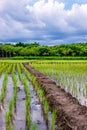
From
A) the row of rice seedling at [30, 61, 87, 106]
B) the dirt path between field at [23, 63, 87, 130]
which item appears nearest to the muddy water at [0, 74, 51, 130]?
the dirt path between field at [23, 63, 87, 130]

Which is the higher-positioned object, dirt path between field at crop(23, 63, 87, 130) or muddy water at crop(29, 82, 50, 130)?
dirt path between field at crop(23, 63, 87, 130)

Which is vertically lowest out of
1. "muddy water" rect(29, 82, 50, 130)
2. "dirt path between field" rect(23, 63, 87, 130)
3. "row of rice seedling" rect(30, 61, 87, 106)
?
"row of rice seedling" rect(30, 61, 87, 106)

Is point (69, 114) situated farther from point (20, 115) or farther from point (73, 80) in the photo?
point (73, 80)

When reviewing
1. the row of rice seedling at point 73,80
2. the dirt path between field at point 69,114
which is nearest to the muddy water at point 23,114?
the dirt path between field at point 69,114

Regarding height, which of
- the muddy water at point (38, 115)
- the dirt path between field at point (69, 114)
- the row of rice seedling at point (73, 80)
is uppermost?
the dirt path between field at point (69, 114)

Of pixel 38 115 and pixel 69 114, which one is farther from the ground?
pixel 69 114

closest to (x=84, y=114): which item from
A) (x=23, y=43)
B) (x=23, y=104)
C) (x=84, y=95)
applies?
(x=23, y=104)

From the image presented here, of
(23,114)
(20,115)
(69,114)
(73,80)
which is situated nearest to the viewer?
(69,114)

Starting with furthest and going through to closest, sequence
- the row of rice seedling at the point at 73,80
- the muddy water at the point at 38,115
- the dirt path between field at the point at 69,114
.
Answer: the row of rice seedling at the point at 73,80, the muddy water at the point at 38,115, the dirt path between field at the point at 69,114

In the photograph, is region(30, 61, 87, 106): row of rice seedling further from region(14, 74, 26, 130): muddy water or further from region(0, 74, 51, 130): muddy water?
region(14, 74, 26, 130): muddy water

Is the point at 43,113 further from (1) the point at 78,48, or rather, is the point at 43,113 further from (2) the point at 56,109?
(1) the point at 78,48

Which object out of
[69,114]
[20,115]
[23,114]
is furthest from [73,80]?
[69,114]

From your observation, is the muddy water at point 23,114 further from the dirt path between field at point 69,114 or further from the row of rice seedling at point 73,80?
the row of rice seedling at point 73,80

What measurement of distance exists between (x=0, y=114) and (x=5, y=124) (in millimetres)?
935
